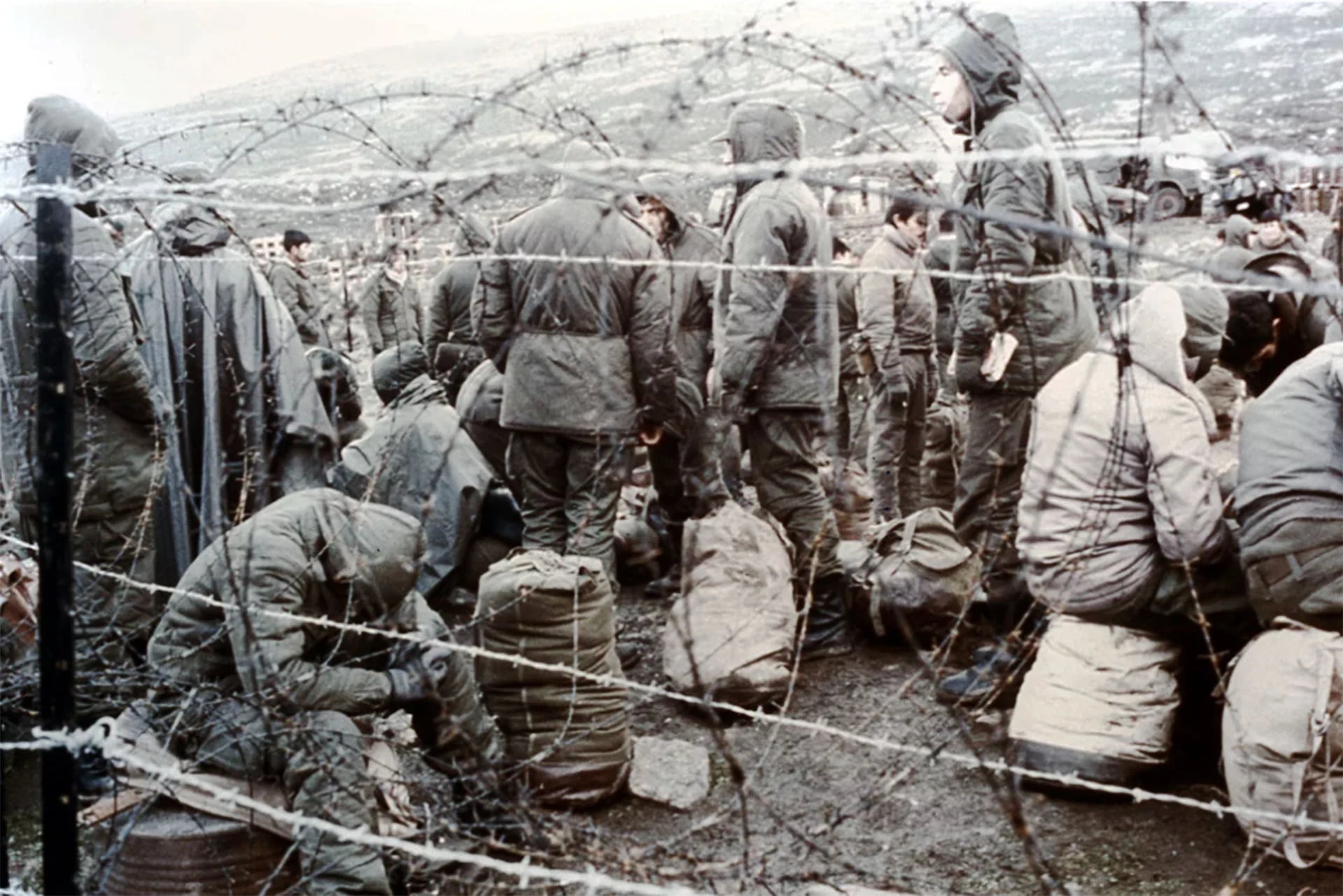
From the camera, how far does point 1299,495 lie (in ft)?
11.4

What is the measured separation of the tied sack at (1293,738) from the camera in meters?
3.36

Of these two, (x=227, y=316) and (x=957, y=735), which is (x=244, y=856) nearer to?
(x=957, y=735)

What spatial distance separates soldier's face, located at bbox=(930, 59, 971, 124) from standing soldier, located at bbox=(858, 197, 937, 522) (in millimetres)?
1875

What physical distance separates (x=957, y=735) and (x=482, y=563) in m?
2.23

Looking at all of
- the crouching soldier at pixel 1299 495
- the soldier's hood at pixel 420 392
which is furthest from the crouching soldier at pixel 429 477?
the crouching soldier at pixel 1299 495

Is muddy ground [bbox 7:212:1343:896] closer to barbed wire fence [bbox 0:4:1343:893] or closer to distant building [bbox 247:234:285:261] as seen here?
barbed wire fence [bbox 0:4:1343:893]

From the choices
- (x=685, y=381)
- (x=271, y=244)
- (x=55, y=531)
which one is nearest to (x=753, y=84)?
(x=271, y=244)

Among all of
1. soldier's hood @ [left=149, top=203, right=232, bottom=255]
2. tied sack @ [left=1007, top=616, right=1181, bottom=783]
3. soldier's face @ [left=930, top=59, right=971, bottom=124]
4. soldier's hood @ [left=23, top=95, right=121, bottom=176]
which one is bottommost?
tied sack @ [left=1007, top=616, right=1181, bottom=783]

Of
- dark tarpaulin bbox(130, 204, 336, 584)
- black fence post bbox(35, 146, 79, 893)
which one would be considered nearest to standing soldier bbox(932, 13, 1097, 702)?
dark tarpaulin bbox(130, 204, 336, 584)

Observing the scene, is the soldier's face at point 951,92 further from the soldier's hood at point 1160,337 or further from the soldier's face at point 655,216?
the soldier's face at point 655,216

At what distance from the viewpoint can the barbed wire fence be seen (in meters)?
2.16

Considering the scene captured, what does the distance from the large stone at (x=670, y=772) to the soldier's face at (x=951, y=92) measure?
2329 mm

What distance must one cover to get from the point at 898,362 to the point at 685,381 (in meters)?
1.42

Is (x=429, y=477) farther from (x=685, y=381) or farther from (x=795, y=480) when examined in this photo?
(x=795, y=480)
